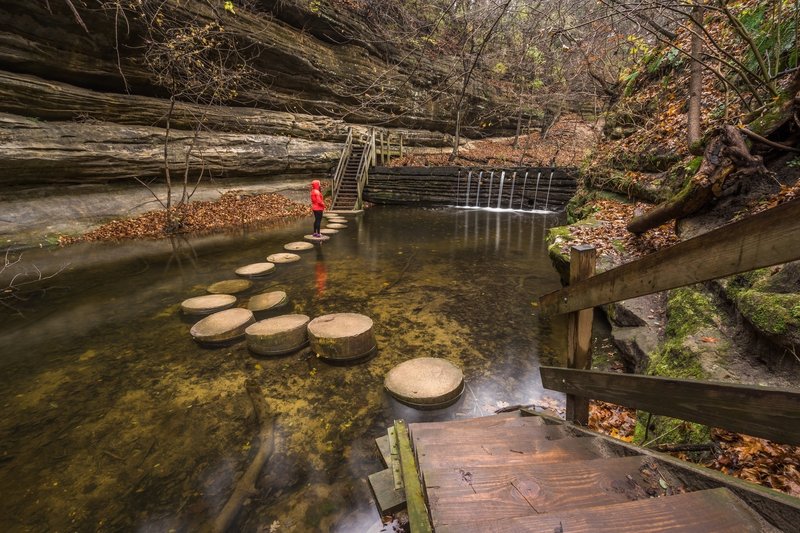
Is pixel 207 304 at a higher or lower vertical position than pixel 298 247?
lower

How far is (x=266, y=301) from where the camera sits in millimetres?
6062

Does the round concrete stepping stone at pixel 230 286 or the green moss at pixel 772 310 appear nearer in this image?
the green moss at pixel 772 310

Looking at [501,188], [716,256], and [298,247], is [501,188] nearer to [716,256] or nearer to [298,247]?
[298,247]

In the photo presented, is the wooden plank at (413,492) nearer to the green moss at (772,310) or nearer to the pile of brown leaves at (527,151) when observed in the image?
the green moss at (772,310)

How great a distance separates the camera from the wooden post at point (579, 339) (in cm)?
237

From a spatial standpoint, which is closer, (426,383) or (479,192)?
(426,383)

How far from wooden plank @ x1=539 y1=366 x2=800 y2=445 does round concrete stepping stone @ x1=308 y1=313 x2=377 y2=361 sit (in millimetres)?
3084

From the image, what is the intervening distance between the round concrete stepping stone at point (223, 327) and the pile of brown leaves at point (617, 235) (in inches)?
219

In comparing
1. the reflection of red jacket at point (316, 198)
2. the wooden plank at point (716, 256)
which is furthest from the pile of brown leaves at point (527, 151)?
the wooden plank at point (716, 256)

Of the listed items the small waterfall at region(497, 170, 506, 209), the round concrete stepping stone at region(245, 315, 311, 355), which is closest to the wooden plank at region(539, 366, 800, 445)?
the round concrete stepping stone at region(245, 315, 311, 355)

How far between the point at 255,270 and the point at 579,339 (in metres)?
7.04

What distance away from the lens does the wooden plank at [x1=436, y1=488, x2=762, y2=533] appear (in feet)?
3.86

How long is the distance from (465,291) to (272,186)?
13.2 m

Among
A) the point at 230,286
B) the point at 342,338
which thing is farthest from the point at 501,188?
the point at 342,338
